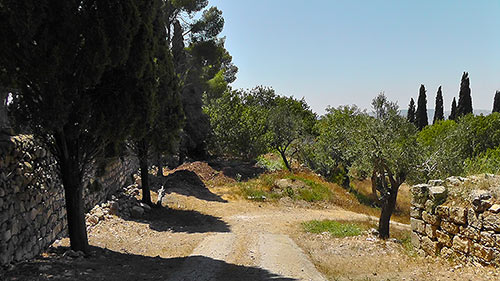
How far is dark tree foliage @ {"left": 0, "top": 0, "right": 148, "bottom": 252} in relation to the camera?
6191 millimetres

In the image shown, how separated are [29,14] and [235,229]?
9922 mm

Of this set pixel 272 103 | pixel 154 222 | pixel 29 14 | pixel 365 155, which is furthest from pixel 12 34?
pixel 272 103

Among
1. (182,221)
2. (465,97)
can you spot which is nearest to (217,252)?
(182,221)

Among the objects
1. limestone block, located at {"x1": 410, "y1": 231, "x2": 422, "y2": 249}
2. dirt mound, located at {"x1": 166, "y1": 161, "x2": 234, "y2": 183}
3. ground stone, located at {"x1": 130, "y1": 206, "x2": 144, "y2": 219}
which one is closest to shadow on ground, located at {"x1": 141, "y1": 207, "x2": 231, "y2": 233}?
ground stone, located at {"x1": 130, "y1": 206, "x2": 144, "y2": 219}

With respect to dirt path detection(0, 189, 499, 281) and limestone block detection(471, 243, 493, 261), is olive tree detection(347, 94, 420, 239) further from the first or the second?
limestone block detection(471, 243, 493, 261)

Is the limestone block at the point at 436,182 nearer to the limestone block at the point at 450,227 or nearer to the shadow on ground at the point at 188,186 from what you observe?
the limestone block at the point at 450,227

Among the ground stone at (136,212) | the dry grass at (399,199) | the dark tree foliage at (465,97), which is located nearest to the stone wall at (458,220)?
the ground stone at (136,212)

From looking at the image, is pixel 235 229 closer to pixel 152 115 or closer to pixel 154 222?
pixel 154 222

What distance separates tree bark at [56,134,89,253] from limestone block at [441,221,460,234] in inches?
329

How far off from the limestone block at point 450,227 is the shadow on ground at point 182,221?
24.6ft

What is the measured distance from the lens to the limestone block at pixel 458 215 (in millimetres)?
7512

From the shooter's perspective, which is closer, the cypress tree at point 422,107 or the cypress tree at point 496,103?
the cypress tree at point 496,103

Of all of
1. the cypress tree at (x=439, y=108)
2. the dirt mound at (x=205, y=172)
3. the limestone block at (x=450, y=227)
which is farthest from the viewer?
the cypress tree at (x=439, y=108)

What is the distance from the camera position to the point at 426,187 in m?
9.19
